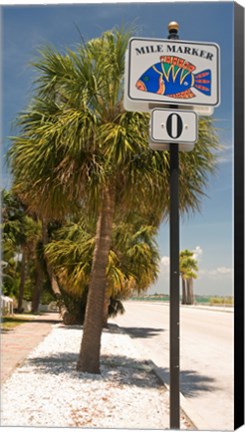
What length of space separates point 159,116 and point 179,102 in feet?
0.71

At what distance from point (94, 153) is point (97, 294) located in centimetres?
220

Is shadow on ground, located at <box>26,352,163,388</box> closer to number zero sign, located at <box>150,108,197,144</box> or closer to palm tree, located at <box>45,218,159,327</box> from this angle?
palm tree, located at <box>45,218,159,327</box>

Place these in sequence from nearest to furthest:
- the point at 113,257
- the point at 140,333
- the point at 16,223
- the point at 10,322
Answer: the point at 113,257 < the point at 140,333 < the point at 16,223 < the point at 10,322

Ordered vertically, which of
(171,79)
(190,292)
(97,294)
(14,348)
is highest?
(171,79)

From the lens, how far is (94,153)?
25.2 feet

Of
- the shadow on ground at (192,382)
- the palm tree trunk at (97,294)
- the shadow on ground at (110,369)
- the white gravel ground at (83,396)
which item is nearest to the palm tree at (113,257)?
the shadow on ground at (110,369)

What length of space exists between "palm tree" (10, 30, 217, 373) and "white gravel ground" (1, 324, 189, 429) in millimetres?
592

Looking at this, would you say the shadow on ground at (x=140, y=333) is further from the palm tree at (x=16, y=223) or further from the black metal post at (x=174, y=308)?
the black metal post at (x=174, y=308)

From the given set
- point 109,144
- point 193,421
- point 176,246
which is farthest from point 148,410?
point 109,144

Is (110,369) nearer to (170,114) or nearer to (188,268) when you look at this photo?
(170,114)

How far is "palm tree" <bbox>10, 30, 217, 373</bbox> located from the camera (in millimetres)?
7410

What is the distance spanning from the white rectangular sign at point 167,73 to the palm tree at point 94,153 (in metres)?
2.96

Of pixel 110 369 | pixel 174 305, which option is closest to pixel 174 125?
pixel 174 305

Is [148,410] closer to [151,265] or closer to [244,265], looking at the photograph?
[244,265]
